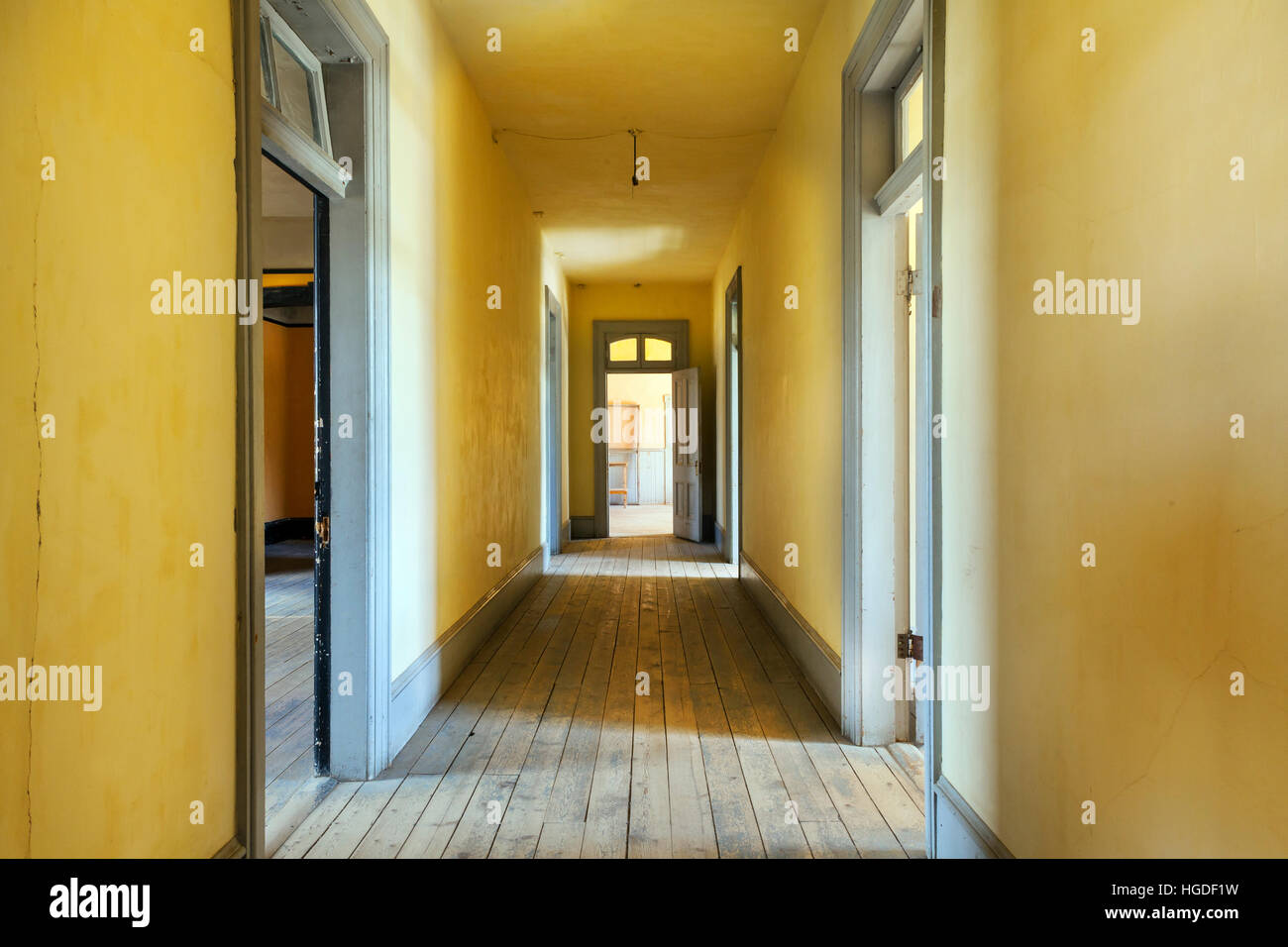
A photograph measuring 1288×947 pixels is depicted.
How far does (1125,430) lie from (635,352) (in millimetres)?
8764

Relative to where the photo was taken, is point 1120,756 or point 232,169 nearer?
point 1120,756

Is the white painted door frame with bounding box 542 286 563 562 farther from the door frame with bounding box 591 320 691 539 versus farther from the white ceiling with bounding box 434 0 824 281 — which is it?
the white ceiling with bounding box 434 0 824 281

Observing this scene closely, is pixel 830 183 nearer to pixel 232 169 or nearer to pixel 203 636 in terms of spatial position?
pixel 232 169

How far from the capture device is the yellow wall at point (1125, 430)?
99 centimetres

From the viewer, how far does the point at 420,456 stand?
3.18 meters

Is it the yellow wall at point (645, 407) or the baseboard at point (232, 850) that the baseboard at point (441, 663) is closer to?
the baseboard at point (232, 850)

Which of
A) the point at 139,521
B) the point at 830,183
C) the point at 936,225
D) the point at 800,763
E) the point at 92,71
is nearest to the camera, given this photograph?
the point at 92,71

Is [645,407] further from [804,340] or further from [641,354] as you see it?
[804,340]

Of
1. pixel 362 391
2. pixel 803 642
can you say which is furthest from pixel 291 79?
pixel 803 642

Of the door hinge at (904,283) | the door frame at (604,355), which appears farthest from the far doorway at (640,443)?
the door hinge at (904,283)

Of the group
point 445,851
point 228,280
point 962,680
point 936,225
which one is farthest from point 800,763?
point 228,280

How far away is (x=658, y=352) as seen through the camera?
33.1 ft

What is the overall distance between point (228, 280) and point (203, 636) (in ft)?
2.49

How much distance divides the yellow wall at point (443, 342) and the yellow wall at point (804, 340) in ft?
5.70
